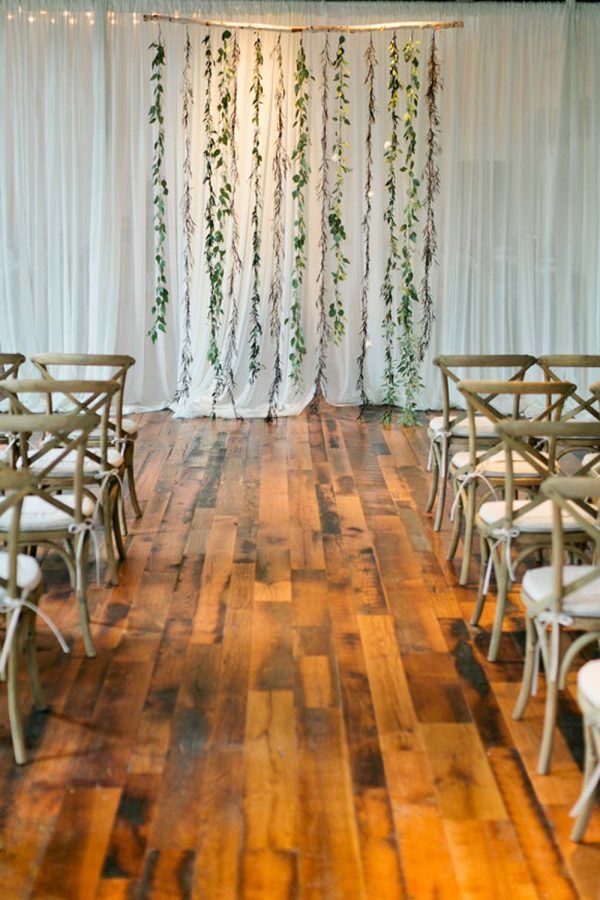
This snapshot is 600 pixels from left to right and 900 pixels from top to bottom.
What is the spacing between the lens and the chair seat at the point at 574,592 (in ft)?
10.0

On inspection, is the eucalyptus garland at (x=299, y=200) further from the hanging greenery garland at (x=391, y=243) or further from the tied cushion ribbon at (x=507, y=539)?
the tied cushion ribbon at (x=507, y=539)

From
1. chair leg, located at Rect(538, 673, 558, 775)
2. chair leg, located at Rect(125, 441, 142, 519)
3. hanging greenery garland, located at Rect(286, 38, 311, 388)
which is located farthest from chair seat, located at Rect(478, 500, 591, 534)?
hanging greenery garland, located at Rect(286, 38, 311, 388)

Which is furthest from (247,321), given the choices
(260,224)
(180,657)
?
(180,657)

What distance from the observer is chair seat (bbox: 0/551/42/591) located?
3215 millimetres

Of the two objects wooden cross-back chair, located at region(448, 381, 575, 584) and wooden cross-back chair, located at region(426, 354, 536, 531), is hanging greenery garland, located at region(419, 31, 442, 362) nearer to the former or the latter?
wooden cross-back chair, located at region(426, 354, 536, 531)

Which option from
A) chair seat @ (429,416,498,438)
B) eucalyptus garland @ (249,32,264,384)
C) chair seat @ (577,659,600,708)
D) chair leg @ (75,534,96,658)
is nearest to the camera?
chair seat @ (577,659,600,708)

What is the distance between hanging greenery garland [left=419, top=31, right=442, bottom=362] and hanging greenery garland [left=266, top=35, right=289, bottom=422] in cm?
103

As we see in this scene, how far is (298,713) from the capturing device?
11.5ft

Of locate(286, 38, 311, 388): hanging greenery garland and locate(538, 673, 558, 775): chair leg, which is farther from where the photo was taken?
locate(286, 38, 311, 388): hanging greenery garland

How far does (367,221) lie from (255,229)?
835 millimetres

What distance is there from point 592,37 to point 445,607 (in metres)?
5.28

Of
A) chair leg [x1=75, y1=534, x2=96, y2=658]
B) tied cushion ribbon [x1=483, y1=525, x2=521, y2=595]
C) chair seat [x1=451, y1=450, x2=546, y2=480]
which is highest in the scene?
chair seat [x1=451, y1=450, x2=546, y2=480]

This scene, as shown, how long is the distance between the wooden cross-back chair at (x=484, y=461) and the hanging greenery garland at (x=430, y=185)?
3.28 m

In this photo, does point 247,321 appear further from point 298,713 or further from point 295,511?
point 298,713
